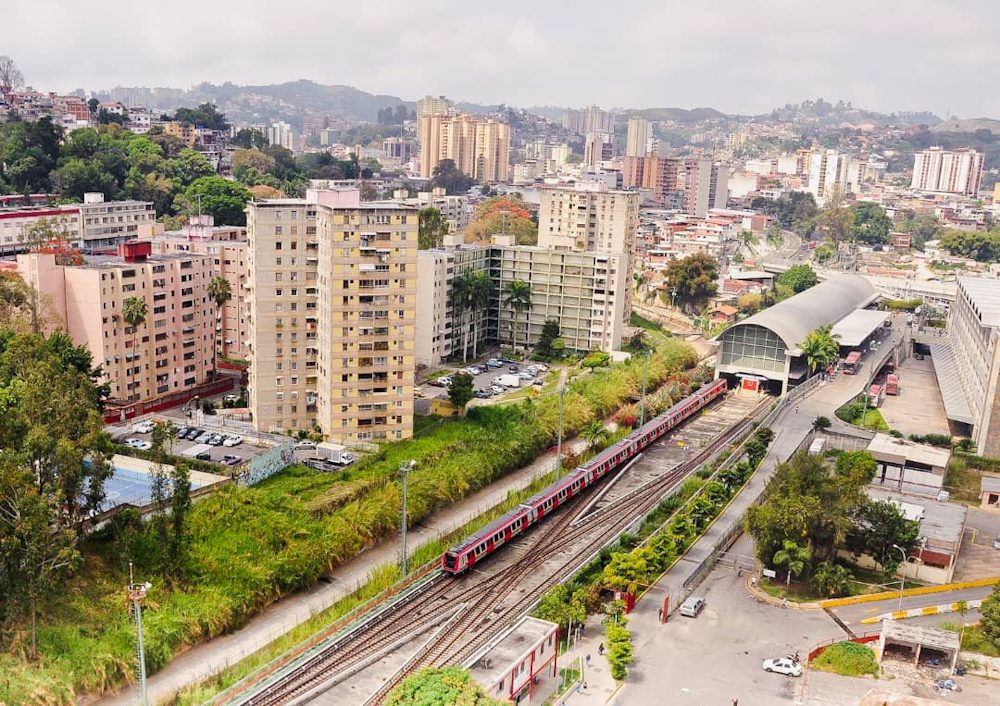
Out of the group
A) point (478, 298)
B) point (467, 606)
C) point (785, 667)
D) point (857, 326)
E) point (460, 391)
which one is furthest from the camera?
point (857, 326)

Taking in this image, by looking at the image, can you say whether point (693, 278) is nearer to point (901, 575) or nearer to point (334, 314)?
point (334, 314)

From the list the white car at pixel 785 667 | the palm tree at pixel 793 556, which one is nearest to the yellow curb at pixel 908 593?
the palm tree at pixel 793 556

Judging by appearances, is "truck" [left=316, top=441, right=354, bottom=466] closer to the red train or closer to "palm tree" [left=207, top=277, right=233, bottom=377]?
the red train

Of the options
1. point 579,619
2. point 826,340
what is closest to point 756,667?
point 579,619

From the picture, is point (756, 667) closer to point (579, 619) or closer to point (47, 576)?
point (579, 619)

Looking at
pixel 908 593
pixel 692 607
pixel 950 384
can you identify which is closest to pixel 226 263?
pixel 692 607
